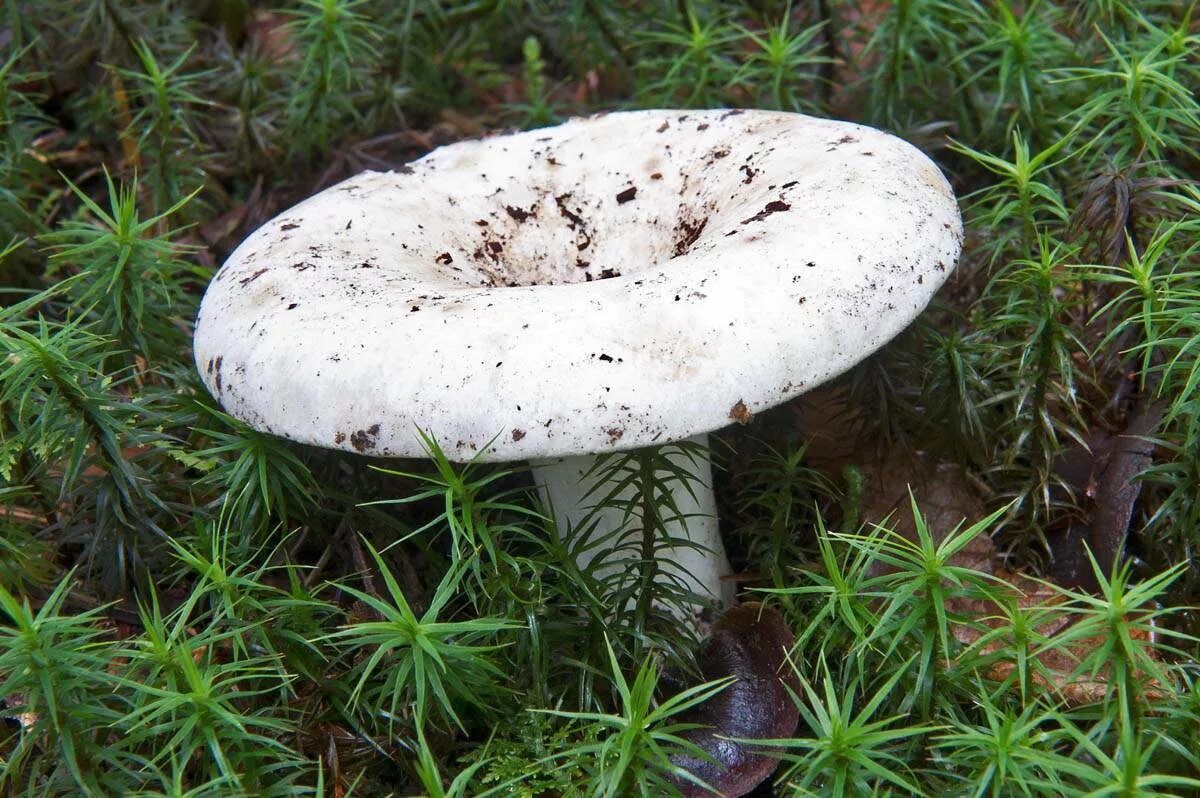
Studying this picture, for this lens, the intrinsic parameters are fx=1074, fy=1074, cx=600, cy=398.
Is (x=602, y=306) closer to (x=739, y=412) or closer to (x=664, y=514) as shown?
(x=739, y=412)

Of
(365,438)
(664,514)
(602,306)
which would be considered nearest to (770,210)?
(602,306)

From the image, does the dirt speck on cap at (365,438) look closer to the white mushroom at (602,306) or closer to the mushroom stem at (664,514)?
the white mushroom at (602,306)

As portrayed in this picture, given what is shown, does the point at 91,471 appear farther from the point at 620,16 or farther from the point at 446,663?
the point at 620,16

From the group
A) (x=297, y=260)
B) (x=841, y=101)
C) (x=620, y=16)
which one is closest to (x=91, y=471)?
(x=297, y=260)

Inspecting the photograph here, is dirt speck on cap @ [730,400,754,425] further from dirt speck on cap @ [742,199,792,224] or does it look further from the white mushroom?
dirt speck on cap @ [742,199,792,224]

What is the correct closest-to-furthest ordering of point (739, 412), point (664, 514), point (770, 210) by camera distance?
point (739, 412) → point (770, 210) → point (664, 514)

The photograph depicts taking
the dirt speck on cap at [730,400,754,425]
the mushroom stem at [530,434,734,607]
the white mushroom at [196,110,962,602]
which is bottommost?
the mushroom stem at [530,434,734,607]

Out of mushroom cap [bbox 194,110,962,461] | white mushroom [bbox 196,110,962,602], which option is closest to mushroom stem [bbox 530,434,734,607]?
white mushroom [bbox 196,110,962,602]
